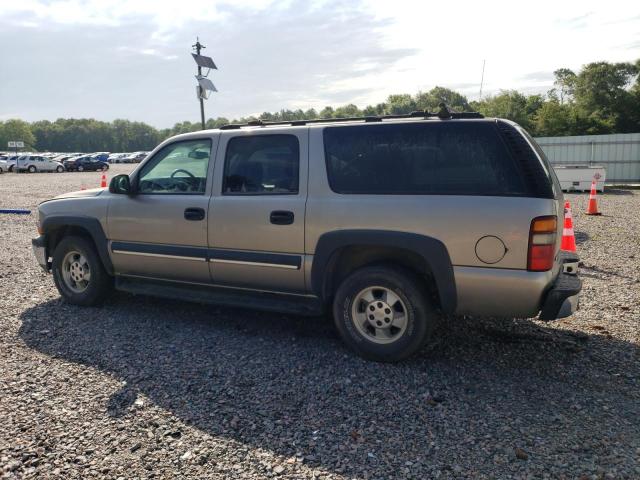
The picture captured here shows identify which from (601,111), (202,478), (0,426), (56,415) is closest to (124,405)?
(56,415)

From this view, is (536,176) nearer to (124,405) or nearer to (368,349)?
(368,349)

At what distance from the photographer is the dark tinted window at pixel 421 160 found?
3846mm

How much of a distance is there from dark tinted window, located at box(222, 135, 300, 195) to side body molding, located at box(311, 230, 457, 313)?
60cm

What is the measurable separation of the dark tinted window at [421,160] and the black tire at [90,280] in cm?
289

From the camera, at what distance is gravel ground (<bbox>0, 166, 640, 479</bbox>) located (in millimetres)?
2926

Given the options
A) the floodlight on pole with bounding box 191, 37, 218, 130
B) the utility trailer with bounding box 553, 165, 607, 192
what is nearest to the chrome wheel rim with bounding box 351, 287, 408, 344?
the floodlight on pole with bounding box 191, 37, 218, 130

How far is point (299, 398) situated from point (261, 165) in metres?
2.13

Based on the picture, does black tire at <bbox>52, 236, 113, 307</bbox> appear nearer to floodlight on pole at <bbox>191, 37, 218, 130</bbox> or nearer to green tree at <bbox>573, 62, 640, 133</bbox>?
floodlight on pole at <bbox>191, 37, 218, 130</bbox>

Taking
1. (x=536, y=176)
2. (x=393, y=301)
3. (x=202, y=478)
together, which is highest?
(x=536, y=176)

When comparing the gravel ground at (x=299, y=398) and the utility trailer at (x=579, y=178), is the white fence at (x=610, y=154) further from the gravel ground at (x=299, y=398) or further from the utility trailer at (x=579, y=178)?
the gravel ground at (x=299, y=398)

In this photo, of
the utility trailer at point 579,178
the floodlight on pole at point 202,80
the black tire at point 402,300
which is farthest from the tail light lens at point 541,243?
the utility trailer at point 579,178

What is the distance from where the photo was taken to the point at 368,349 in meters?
4.25

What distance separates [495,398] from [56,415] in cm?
297

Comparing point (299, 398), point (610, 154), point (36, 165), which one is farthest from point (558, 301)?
point (36, 165)
